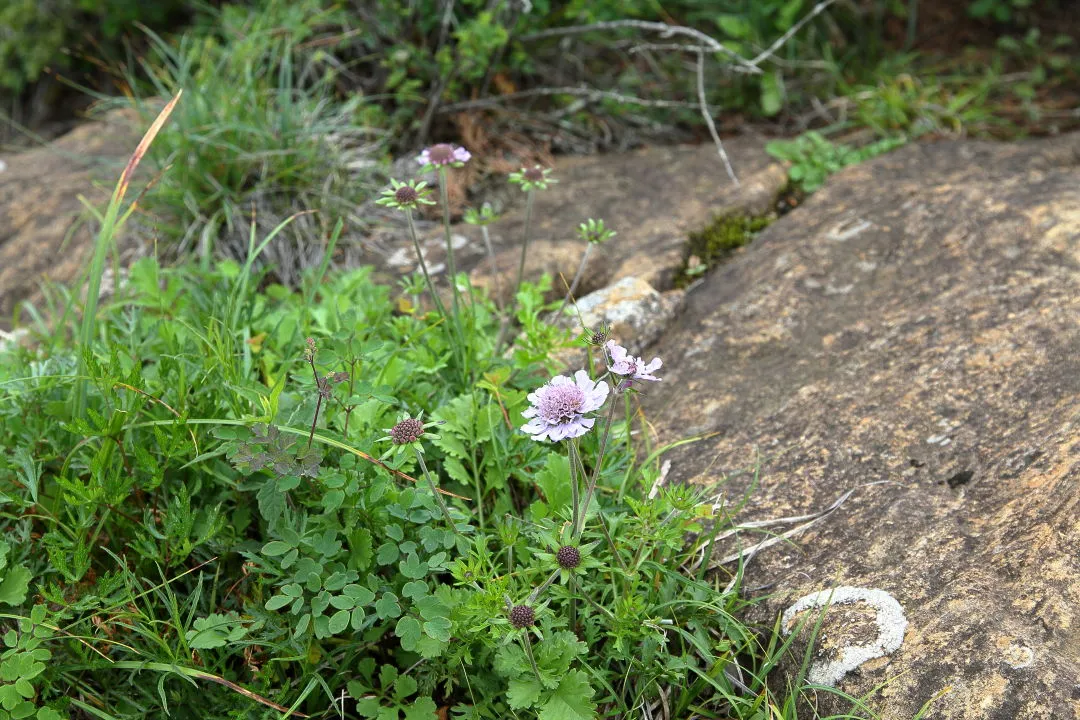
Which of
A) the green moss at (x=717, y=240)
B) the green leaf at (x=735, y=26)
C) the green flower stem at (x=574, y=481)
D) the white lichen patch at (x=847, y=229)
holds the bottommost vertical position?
the green moss at (x=717, y=240)

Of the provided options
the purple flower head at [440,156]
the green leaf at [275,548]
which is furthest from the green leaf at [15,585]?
the purple flower head at [440,156]

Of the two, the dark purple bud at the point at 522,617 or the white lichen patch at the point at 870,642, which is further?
the white lichen patch at the point at 870,642

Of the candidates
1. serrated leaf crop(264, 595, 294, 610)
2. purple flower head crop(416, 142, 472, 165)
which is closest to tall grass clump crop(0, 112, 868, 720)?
serrated leaf crop(264, 595, 294, 610)

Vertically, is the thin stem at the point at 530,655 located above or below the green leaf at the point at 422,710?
above

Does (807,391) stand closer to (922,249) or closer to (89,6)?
(922,249)

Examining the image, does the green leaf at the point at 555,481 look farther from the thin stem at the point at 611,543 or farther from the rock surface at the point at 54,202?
the rock surface at the point at 54,202

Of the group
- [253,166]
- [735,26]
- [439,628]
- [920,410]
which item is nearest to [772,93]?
[735,26]

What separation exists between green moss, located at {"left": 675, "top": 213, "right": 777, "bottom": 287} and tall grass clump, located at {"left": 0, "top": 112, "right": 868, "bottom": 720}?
0.99m

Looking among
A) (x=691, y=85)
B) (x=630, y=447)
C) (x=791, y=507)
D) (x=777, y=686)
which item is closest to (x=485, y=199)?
(x=691, y=85)

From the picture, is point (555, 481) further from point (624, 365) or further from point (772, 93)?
point (772, 93)

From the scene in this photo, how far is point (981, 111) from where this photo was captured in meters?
3.54

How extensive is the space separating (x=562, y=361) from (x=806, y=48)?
2255mm

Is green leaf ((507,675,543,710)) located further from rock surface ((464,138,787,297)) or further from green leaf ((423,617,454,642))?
rock surface ((464,138,787,297))

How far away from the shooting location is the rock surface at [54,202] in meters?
3.38
